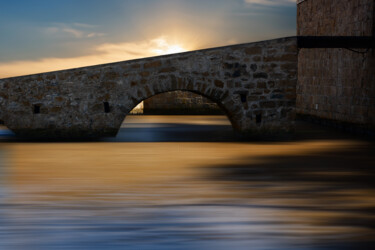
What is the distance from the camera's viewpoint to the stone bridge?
12227 millimetres

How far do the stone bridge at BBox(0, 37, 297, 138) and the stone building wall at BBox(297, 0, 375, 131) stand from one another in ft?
5.57

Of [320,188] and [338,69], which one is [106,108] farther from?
[320,188]

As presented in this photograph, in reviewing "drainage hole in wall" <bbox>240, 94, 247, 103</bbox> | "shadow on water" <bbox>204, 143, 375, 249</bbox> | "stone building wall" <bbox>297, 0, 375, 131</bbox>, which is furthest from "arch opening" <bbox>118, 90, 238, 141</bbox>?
"shadow on water" <bbox>204, 143, 375, 249</bbox>

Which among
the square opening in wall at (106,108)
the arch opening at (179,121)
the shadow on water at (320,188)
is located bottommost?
the shadow on water at (320,188)

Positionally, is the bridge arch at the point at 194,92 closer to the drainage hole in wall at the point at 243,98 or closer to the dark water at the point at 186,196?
the drainage hole in wall at the point at 243,98

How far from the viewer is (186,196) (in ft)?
20.0

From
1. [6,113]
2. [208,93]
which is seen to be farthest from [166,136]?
[6,113]

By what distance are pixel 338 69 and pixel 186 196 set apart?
31.9 feet

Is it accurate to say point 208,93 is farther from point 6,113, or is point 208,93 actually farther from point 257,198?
point 257,198

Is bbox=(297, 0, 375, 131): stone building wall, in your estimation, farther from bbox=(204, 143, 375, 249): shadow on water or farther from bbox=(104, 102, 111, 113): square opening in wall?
bbox=(104, 102, 111, 113): square opening in wall

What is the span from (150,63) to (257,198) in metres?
6.61

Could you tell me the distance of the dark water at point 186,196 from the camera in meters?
4.50

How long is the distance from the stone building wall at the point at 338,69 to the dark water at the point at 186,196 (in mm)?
2353

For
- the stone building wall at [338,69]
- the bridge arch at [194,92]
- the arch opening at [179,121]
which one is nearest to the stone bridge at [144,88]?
the bridge arch at [194,92]
